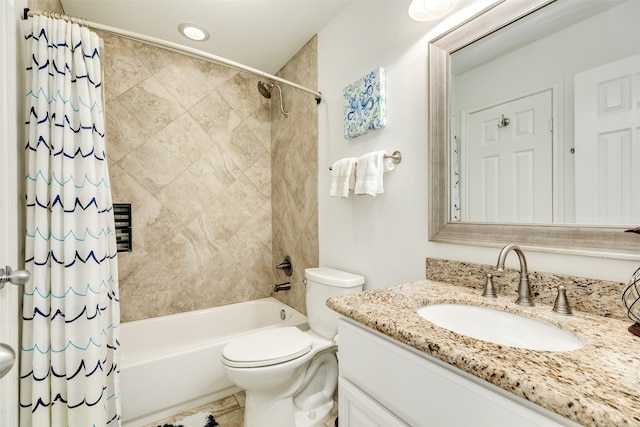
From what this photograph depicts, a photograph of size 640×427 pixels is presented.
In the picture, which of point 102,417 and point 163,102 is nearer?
point 102,417

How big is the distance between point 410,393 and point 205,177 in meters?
2.06

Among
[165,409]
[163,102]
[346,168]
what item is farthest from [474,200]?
[163,102]

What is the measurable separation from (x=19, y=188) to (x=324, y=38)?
5.86 ft

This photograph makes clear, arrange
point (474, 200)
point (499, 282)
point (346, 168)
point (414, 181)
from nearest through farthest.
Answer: point (499, 282) → point (474, 200) → point (414, 181) → point (346, 168)

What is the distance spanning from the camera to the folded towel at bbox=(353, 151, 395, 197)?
1.32m

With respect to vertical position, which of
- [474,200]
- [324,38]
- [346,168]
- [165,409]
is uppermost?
[324,38]

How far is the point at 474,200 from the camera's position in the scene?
107cm

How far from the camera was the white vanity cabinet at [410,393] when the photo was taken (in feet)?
1.65

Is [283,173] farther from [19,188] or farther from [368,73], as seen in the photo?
[19,188]

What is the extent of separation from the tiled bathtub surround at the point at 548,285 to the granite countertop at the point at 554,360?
30 mm

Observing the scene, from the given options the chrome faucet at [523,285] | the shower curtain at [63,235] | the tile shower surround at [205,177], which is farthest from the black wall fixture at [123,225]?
the chrome faucet at [523,285]

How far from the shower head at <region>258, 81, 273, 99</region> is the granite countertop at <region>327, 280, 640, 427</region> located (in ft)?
6.78

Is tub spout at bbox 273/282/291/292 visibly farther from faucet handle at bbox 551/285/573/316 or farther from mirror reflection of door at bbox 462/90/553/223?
faucet handle at bbox 551/285/573/316

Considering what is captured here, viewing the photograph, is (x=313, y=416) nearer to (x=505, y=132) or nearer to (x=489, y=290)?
(x=489, y=290)
